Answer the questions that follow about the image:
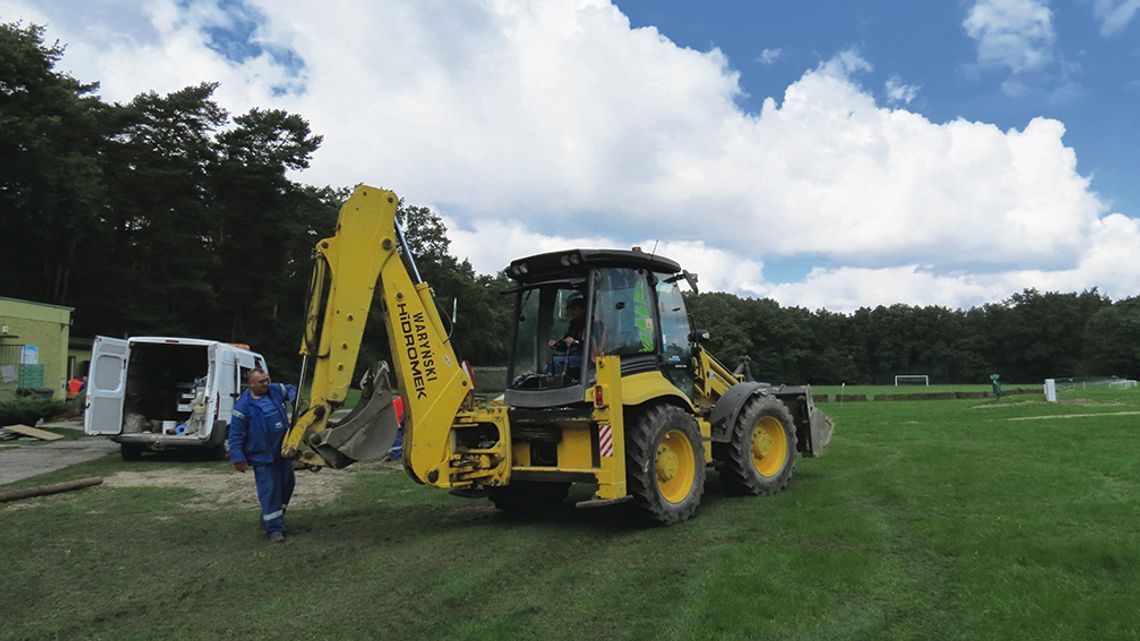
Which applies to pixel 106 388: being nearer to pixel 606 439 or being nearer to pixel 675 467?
pixel 606 439

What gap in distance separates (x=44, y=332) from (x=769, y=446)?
25.0 meters

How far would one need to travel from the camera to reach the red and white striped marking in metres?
6.56

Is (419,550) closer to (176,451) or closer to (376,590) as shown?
(376,590)

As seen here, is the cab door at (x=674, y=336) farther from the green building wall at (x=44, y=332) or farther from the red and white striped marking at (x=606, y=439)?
the green building wall at (x=44, y=332)

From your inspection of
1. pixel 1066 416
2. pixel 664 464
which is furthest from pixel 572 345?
pixel 1066 416

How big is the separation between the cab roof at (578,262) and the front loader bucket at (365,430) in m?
1.80

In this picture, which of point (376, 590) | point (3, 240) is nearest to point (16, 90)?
point (3, 240)

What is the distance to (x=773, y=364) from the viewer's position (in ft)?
300

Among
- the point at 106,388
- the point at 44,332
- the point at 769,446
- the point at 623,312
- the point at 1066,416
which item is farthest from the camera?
the point at 44,332

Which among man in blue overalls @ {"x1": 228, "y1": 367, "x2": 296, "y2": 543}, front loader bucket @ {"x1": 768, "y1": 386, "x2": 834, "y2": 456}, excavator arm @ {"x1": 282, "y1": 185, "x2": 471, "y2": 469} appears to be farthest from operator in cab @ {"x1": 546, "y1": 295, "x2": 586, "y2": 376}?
front loader bucket @ {"x1": 768, "y1": 386, "x2": 834, "y2": 456}

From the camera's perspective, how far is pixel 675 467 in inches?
285

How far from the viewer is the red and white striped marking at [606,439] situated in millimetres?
6562

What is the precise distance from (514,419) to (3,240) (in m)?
36.4

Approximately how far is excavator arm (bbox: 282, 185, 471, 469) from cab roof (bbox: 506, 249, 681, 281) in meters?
1.22
